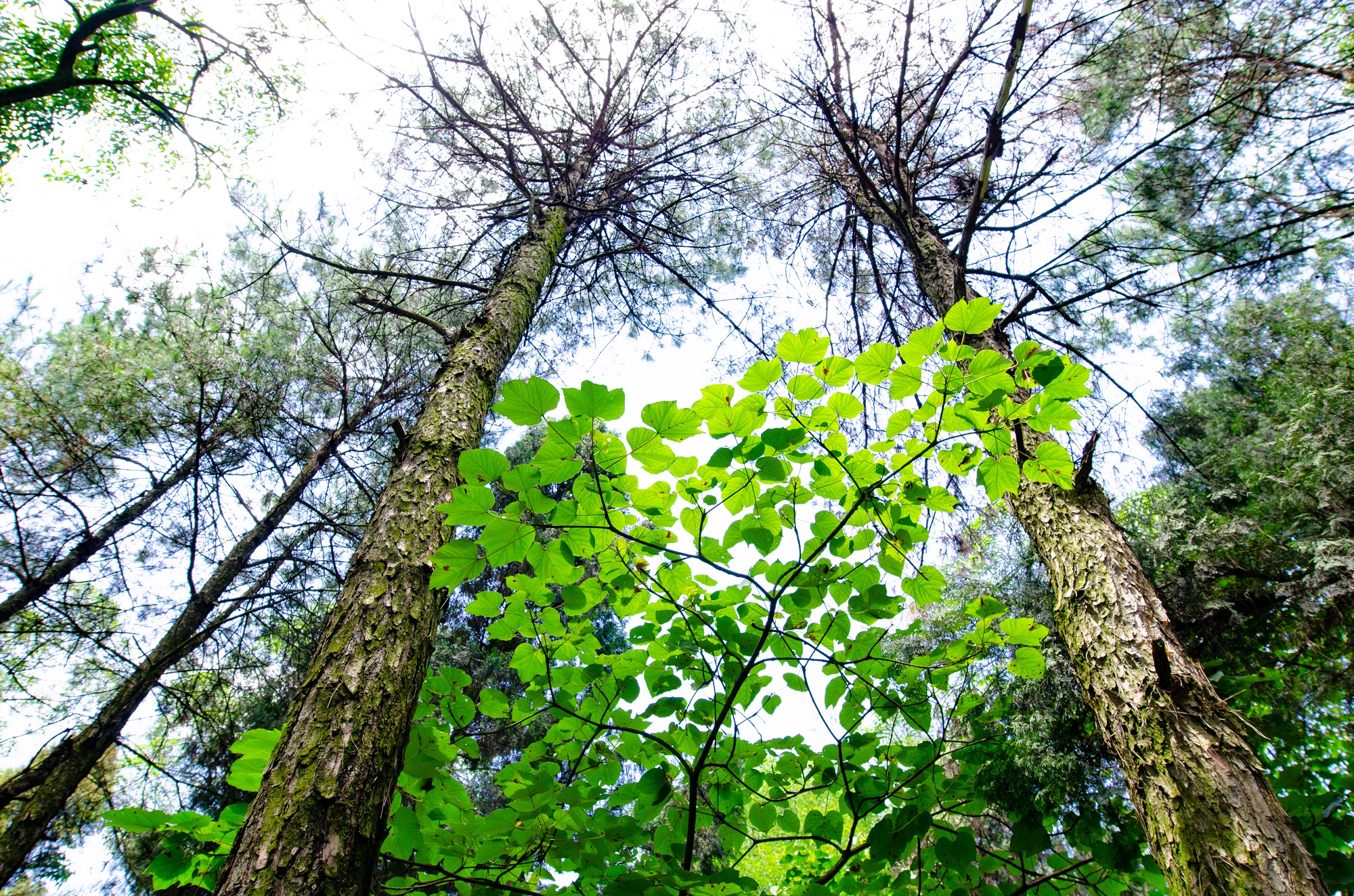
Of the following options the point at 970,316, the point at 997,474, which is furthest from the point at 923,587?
the point at 970,316

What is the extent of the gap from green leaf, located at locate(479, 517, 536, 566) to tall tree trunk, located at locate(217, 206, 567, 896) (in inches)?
25.9

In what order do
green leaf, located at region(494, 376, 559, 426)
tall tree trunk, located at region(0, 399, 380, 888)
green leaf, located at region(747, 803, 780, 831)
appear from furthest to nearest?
tall tree trunk, located at region(0, 399, 380, 888)
green leaf, located at region(747, 803, 780, 831)
green leaf, located at region(494, 376, 559, 426)

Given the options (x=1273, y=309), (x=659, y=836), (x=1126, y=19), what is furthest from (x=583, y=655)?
(x=1273, y=309)

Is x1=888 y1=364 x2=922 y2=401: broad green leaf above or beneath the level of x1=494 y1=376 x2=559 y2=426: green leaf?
above

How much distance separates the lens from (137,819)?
0.85 metres

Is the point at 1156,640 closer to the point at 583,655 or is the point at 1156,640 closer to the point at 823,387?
the point at 823,387

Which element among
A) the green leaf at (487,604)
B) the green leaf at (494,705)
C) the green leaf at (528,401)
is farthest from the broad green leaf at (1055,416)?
the green leaf at (494,705)

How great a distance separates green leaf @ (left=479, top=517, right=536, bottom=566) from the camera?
736mm

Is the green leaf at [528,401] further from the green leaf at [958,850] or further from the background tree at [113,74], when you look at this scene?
the background tree at [113,74]

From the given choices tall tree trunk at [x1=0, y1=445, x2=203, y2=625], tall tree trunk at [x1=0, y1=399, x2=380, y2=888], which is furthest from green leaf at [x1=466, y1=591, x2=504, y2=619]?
tall tree trunk at [x1=0, y1=445, x2=203, y2=625]

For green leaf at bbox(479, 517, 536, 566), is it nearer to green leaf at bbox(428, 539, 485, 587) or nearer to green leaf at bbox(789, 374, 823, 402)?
green leaf at bbox(428, 539, 485, 587)

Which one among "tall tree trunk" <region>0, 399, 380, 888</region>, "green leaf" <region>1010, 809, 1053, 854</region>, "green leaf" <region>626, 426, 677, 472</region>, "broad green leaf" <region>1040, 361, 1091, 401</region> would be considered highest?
"tall tree trunk" <region>0, 399, 380, 888</region>

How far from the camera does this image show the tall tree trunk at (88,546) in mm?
3676

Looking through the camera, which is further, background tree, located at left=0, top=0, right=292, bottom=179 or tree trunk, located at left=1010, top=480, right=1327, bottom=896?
background tree, located at left=0, top=0, right=292, bottom=179
